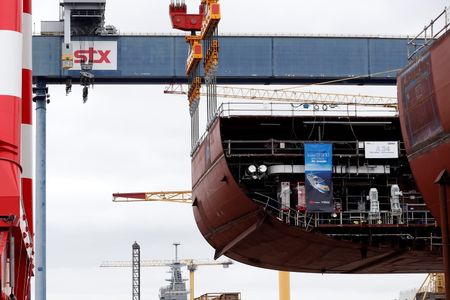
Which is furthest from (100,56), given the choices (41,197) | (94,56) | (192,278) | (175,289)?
(192,278)

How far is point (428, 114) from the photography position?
23.4 meters

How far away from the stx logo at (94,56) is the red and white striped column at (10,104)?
57.3m

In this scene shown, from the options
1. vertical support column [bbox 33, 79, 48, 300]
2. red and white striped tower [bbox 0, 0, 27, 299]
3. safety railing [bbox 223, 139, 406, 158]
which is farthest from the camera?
vertical support column [bbox 33, 79, 48, 300]

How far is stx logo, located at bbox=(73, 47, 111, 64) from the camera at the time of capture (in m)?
69.7

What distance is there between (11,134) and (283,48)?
190ft

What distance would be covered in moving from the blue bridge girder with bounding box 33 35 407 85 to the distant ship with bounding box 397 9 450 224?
43.1m

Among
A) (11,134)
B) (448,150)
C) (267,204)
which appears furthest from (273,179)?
(11,134)

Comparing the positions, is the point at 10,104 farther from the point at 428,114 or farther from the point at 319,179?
the point at 319,179

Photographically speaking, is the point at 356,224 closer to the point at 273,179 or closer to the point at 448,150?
the point at 273,179

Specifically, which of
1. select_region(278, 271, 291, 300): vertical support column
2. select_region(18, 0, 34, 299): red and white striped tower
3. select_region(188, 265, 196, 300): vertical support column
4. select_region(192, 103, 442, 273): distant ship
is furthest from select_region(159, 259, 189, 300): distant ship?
select_region(18, 0, 34, 299): red and white striped tower

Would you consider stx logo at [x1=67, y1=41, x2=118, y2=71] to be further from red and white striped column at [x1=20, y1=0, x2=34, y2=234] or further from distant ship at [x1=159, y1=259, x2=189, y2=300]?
distant ship at [x1=159, y1=259, x2=189, y2=300]

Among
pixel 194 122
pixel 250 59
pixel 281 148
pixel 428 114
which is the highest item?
pixel 250 59

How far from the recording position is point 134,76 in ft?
228

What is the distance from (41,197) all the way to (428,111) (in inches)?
1881
